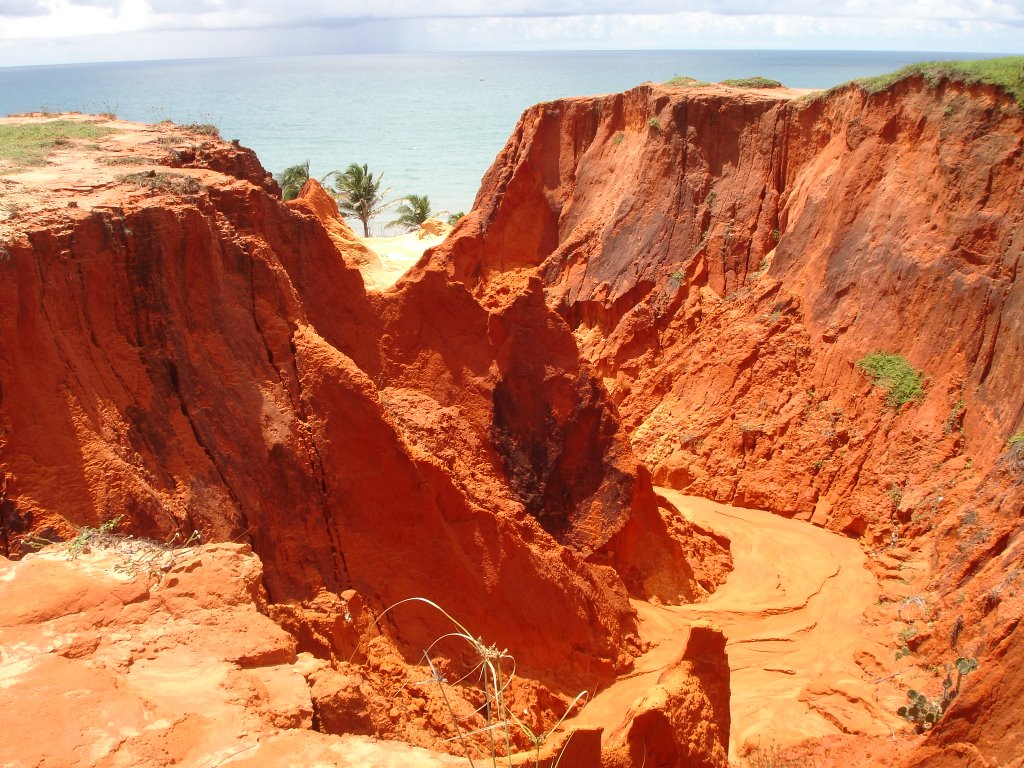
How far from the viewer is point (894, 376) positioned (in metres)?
17.1

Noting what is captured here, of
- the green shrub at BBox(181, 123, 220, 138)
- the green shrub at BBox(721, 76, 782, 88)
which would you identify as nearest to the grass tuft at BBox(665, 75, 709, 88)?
the green shrub at BBox(721, 76, 782, 88)

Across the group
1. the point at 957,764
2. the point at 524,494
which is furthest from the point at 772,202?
the point at 957,764

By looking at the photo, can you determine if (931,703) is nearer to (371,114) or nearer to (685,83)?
(685,83)

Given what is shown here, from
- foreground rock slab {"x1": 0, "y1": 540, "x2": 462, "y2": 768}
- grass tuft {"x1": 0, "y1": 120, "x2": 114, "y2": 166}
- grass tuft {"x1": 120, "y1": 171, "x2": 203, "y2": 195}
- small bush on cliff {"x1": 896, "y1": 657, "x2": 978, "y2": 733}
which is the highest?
grass tuft {"x1": 0, "y1": 120, "x2": 114, "y2": 166}

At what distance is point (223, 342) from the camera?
30.4 ft

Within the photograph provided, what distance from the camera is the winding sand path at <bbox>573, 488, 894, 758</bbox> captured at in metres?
11.1

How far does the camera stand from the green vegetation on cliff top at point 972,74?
659 inches

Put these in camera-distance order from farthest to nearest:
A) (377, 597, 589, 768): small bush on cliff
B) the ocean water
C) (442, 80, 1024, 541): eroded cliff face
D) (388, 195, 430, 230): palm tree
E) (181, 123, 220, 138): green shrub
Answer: the ocean water → (388, 195, 430, 230): palm tree → (442, 80, 1024, 541): eroded cliff face → (181, 123, 220, 138): green shrub → (377, 597, 589, 768): small bush on cliff

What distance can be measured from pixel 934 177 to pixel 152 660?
17.3m

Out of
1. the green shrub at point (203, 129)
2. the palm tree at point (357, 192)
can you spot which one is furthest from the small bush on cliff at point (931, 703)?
the palm tree at point (357, 192)

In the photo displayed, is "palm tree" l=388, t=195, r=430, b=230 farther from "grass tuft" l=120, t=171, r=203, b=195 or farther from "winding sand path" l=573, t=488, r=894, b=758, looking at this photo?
"grass tuft" l=120, t=171, r=203, b=195

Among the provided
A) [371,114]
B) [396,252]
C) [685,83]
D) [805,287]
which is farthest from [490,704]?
[371,114]

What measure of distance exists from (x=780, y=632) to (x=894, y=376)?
20.7ft

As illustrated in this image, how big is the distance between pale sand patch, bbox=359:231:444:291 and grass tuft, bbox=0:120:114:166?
11078mm
